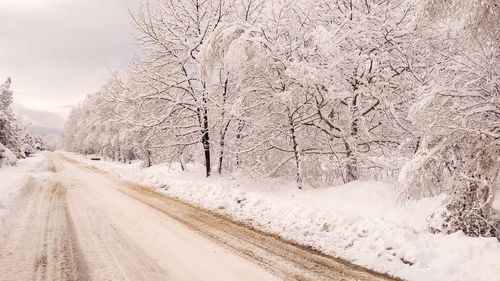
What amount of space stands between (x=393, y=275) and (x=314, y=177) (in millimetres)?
8692

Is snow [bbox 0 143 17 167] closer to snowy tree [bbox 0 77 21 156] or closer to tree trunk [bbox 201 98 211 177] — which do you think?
snowy tree [bbox 0 77 21 156]

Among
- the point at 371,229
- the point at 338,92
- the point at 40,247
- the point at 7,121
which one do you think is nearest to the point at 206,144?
the point at 338,92

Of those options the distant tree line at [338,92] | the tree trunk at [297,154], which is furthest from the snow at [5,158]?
the tree trunk at [297,154]

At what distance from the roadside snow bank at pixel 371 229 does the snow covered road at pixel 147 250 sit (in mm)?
507

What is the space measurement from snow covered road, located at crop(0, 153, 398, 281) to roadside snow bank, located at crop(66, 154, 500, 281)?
20.0 inches

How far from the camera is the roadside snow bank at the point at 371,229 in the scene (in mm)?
4855

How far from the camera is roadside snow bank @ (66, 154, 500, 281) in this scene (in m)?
4.86

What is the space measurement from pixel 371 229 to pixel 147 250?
4039 millimetres

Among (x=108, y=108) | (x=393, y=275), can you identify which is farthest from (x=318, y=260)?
(x=108, y=108)

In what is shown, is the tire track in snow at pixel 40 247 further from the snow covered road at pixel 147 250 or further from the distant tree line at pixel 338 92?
the distant tree line at pixel 338 92

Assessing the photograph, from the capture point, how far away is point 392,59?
10094 mm

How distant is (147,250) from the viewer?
18.2ft

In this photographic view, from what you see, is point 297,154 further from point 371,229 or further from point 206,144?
point 371,229

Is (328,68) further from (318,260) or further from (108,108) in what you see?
(108,108)
